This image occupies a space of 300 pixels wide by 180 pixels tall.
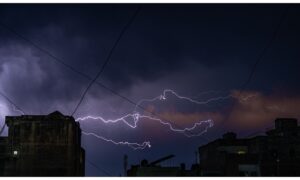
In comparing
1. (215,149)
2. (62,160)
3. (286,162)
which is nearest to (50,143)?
(62,160)

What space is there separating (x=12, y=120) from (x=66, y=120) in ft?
19.1

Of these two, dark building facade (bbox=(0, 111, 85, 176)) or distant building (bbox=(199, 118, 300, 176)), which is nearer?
dark building facade (bbox=(0, 111, 85, 176))

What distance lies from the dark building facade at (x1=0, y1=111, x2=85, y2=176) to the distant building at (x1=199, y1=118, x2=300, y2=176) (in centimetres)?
1491

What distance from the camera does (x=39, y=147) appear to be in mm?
43531

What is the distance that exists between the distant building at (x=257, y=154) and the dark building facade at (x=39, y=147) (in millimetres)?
14906

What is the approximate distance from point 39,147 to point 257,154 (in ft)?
80.7

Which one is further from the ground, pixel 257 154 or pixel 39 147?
pixel 39 147

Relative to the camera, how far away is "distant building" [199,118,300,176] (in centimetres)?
4344

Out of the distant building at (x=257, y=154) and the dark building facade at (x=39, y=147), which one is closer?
the dark building facade at (x=39, y=147)

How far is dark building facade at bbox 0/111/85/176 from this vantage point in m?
42.8

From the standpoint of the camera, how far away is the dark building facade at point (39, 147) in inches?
1683

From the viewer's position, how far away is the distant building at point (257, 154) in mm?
43438

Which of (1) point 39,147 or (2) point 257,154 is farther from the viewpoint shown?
(2) point 257,154

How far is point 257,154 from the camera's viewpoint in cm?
4659
